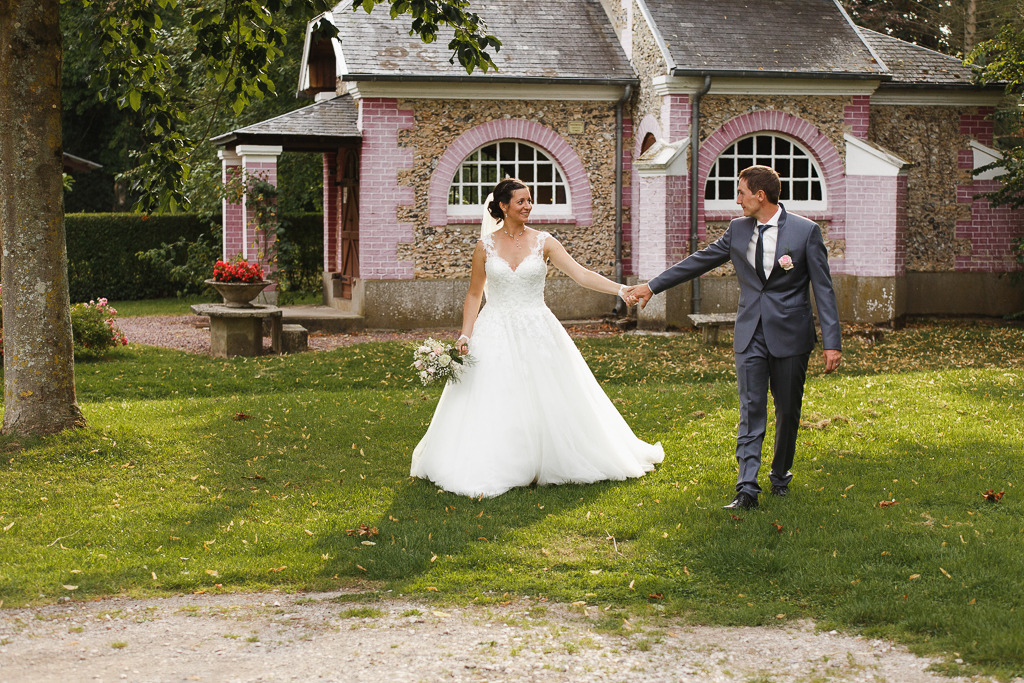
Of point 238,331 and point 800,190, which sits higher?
point 800,190

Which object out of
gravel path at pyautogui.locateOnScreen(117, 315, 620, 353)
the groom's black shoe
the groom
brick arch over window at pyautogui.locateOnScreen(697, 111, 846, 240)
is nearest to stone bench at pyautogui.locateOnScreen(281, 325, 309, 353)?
gravel path at pyautogui.locateOnScreen(117, 315, 620, 353)

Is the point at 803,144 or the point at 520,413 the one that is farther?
the point at 803,144

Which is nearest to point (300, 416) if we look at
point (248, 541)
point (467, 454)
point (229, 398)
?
point (229, 398)

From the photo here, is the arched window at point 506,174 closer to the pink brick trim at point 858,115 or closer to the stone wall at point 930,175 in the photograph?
the pink brick trim at point 858,115

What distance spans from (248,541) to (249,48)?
4390 millimetres

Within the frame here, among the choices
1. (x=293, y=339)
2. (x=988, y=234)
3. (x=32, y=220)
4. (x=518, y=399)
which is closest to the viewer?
(x=518, y=399)

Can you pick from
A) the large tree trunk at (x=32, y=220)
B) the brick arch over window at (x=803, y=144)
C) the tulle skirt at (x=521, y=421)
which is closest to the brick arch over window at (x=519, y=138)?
the brick arch over window at (x=803, y=144)

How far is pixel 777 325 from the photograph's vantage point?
5.61 meters

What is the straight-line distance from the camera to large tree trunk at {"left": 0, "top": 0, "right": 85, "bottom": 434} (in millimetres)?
6973

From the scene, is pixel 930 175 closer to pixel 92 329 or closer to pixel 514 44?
pixel 514 44

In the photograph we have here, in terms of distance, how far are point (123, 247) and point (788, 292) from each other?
791 inches

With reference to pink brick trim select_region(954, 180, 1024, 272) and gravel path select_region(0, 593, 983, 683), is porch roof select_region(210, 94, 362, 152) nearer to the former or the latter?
pink brick trim select_region(954, 180, 1024, 272)

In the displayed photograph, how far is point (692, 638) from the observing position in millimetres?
3936

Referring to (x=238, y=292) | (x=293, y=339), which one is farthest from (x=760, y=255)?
(x=238, y=292)
